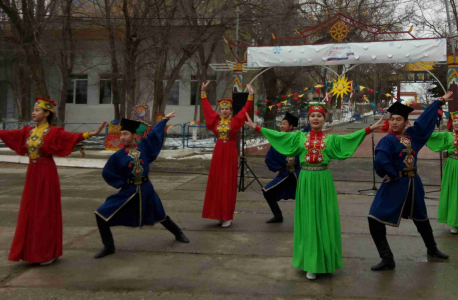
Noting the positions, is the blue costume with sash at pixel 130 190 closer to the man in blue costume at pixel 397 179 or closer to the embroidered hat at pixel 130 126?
the embroidered hat at pixel 130 126

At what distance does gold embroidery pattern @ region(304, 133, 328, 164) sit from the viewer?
14.8 feet

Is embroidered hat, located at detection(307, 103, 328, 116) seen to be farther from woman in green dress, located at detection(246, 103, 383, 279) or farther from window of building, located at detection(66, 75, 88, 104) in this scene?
window of building, located at detection(66, 75, 88, 104)

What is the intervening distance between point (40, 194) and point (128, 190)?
0.93 meters

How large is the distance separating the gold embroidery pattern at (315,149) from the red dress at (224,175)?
6.75 ft

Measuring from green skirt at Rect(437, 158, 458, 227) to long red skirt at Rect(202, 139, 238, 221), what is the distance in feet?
9.43

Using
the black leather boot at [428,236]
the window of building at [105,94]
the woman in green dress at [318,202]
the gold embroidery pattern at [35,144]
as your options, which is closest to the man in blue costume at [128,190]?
the gold embroidery pattern at [35,144]

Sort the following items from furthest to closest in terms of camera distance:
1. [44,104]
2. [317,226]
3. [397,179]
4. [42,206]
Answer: [44,104] → [42,206] → [397,179] → [317,226]

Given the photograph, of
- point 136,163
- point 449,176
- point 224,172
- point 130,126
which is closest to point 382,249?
point 449,176

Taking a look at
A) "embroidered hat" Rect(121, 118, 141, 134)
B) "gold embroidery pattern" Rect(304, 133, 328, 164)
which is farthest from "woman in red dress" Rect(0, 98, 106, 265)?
"gold embroidery pattern" Rect(304, 133, 328, 164)

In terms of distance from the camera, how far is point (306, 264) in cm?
439

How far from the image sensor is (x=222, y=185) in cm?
656

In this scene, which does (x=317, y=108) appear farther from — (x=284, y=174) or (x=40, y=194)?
(x=40, y=194)

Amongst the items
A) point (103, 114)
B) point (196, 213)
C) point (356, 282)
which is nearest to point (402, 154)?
point (356, 282)

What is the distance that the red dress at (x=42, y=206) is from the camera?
4801 mm
